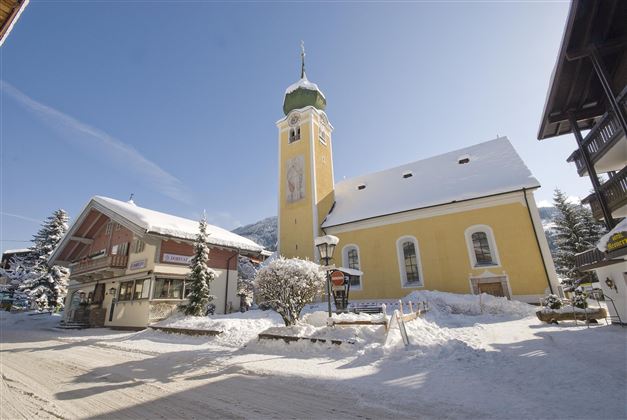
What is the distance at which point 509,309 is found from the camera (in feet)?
46.8

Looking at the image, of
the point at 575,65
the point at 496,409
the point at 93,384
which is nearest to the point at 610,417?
the point at 496,409

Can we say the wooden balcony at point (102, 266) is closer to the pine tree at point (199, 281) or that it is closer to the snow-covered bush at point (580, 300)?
the pine tree at point (199, 281)

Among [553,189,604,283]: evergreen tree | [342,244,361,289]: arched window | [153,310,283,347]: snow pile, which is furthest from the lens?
[553,189,604,283]: evergreen tree

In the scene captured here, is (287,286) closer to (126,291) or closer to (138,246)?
(138,246)

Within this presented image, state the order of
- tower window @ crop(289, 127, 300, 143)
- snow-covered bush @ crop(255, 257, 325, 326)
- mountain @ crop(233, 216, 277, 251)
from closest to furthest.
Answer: snow-covered bush @ crop(255, 257, 325, 326) → tower window @ crop(289, 127, 300, 143) → mountain @ crop(233, 216, 277, 251)

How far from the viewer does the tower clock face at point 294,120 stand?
1129 inches

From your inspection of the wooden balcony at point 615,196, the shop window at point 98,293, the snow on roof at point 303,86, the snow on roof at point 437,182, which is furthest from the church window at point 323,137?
the shop window at point 98,293

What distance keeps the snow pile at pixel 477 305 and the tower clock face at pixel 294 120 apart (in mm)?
20246

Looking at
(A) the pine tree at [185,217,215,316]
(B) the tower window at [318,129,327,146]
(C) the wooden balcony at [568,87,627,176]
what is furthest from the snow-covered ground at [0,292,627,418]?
(B) the tower window at [318,129,327,146]

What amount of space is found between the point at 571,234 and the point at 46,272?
53.5 meters

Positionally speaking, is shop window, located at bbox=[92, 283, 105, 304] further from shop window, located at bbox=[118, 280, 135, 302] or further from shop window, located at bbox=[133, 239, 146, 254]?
shop window, located at bbox=[133, 239, 146, 254]

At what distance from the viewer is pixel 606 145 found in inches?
355

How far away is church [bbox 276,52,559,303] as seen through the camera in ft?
56.2

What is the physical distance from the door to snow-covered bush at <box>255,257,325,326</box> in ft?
40.2
